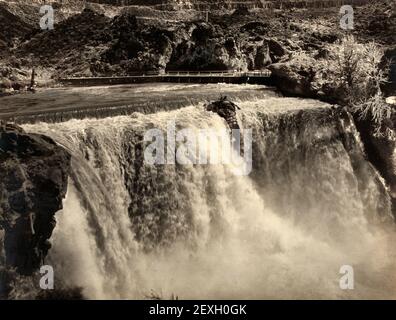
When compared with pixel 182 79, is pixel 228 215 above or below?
below

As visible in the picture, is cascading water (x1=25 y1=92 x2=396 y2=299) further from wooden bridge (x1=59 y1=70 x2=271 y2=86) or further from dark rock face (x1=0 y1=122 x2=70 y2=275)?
wooden bridge (x1=59 y1=70 x2=271 y2=86)

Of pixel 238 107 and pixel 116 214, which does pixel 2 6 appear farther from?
pixel 116 214

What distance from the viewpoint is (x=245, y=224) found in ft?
51.9

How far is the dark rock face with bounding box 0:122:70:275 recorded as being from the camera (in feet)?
32.9

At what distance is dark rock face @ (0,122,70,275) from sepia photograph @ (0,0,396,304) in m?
0.03

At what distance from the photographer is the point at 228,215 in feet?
51.1

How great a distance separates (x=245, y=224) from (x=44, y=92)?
11504mm

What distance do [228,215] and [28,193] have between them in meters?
6.73

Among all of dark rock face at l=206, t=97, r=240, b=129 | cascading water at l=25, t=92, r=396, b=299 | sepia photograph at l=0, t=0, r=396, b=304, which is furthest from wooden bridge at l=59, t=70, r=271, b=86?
dark rock face at l=206, t=97, r=240, b=129

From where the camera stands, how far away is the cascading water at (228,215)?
12.4 m

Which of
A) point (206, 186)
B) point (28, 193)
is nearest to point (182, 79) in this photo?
point (206, 186)

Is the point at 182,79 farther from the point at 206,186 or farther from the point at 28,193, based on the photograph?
the point at 28,193

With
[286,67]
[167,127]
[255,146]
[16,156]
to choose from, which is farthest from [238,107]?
[16,156]

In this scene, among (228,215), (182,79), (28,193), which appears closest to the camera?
(28,193)
